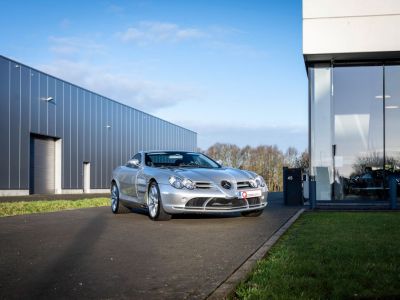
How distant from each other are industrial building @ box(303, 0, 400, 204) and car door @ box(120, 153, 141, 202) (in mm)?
6225

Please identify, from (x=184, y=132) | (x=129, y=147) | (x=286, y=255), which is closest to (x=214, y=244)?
(x=286, y=255)

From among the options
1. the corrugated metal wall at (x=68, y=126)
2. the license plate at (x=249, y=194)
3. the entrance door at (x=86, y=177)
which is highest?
the corrugated metal wall at (x=68, y=126)

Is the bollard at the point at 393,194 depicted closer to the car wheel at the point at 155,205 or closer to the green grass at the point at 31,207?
the car wheel at the point at 155,205

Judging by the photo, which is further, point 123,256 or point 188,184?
point 188,184

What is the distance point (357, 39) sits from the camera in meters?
14.9

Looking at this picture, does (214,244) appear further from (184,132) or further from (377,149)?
(184,132)

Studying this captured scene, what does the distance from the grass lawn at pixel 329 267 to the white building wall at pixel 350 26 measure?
8009 millimetres

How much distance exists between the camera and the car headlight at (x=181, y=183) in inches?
384

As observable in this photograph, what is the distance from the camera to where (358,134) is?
1598 centimetres

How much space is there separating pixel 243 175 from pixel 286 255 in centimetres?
464

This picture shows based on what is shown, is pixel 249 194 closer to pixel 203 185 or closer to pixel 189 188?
pixel 203 185

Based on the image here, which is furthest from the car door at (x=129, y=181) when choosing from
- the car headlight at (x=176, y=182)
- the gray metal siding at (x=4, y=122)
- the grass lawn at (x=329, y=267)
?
the gray metal siding at (x=4, y=122)

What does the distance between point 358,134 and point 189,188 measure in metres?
7.99

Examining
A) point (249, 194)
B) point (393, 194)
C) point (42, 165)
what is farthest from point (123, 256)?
point (42, 165)
